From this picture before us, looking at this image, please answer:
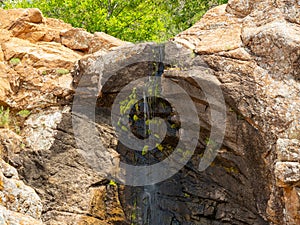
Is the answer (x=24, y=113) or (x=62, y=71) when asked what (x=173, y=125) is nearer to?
(x=62, y=71)

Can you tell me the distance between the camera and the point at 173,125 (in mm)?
11516

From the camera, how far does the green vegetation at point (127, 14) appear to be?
21.3 metres

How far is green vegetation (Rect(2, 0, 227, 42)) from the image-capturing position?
69.9 ft

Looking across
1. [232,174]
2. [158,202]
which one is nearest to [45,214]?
[158,202]

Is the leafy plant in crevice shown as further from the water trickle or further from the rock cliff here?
the water trickle

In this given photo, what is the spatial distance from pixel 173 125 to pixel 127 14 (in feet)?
41.4

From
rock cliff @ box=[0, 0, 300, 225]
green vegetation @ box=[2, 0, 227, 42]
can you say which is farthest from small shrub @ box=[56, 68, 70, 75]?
green vegetation @ box=[2, 0, 227, 42]

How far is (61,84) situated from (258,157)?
5896 millimetres

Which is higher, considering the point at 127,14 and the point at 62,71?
the point at 62,71

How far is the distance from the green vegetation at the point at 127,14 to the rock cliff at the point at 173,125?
8.17m

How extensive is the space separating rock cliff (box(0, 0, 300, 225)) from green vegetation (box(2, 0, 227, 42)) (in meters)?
8.17

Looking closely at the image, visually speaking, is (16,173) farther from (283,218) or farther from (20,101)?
→ (283,218)

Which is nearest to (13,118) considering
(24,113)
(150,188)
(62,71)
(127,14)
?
(24,113)

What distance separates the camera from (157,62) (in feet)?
38.2
